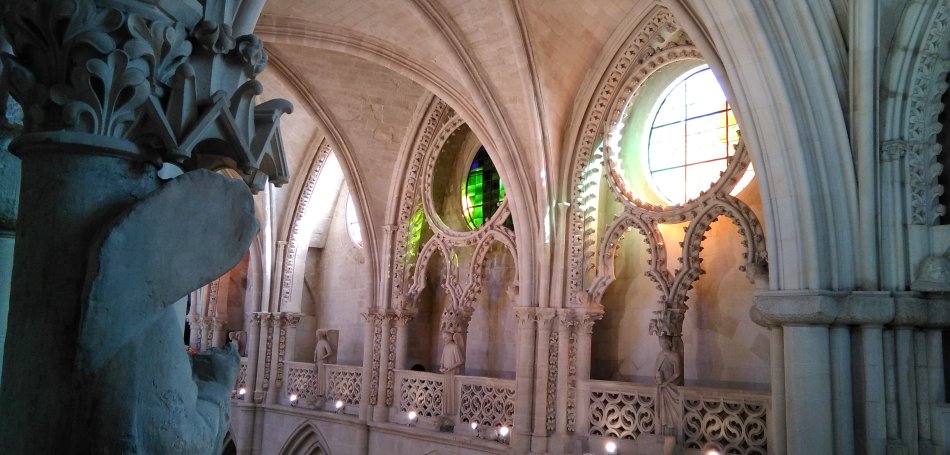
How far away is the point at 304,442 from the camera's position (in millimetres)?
14820

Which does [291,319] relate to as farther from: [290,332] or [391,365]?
[391,365]

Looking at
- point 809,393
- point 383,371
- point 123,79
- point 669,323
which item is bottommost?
point 383,371

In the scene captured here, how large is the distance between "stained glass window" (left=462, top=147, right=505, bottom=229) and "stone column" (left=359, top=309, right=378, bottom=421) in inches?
93.6

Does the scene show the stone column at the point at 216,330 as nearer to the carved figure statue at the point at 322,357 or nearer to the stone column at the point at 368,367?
the carved figure statue at the point at 322,357

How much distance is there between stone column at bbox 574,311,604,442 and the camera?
9828 mm

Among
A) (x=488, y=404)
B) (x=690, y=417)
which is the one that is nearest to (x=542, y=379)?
(x=488, y=404)

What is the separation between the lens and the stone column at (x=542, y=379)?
10008 mm

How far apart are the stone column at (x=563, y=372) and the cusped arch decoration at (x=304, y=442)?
5.93 m

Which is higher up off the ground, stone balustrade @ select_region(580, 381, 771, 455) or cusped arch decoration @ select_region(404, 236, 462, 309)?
cusped arch decoration @ select_region(404, 236, 462, 309)

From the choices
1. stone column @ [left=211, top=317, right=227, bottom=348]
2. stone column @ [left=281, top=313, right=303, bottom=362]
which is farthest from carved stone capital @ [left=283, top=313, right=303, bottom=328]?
stone column @ [left=211, top=317, right=227, bottom=348]

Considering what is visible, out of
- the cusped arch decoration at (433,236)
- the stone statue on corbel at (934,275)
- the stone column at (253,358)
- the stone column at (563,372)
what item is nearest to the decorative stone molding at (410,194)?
the cusped arch decoration at (433,236)

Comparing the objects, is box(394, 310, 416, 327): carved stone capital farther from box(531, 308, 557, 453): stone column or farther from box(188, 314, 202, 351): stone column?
box(188, 314, 202, 351): stone column

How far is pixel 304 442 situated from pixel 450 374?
4517mm

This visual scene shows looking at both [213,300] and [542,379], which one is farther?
[213,300]
